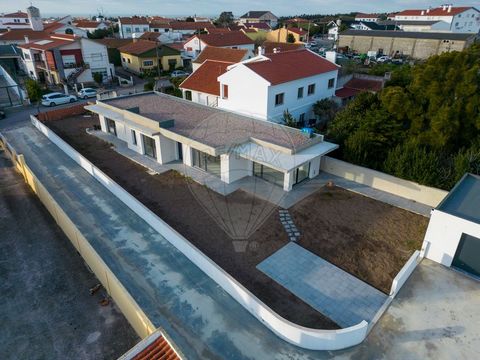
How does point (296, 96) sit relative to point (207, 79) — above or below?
below

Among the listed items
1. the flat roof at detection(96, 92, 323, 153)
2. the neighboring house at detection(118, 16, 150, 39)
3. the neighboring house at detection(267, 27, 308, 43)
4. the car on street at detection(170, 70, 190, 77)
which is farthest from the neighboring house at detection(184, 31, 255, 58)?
the neighboring house at detection(118, 16, 150, 39)

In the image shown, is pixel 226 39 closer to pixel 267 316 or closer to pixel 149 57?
pixel 149 57

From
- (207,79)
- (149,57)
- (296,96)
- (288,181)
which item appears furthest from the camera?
(149,57)

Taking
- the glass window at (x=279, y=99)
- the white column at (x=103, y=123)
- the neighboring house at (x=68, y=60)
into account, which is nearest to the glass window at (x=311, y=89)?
the glass window at (x=279, y=99)

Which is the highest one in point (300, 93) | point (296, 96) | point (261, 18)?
point (261, 18)

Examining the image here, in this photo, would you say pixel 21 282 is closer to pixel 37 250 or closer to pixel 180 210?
pixel 37 250

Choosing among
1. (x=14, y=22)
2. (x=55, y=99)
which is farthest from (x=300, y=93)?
(x=14, y=22)

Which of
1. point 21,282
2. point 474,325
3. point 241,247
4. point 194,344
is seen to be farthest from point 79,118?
point 474,325

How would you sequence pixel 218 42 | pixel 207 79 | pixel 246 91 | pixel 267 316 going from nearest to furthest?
1. pixel 267 316
2. pixel 246 91
3. pixel 207 79
4. pixel 218 42
